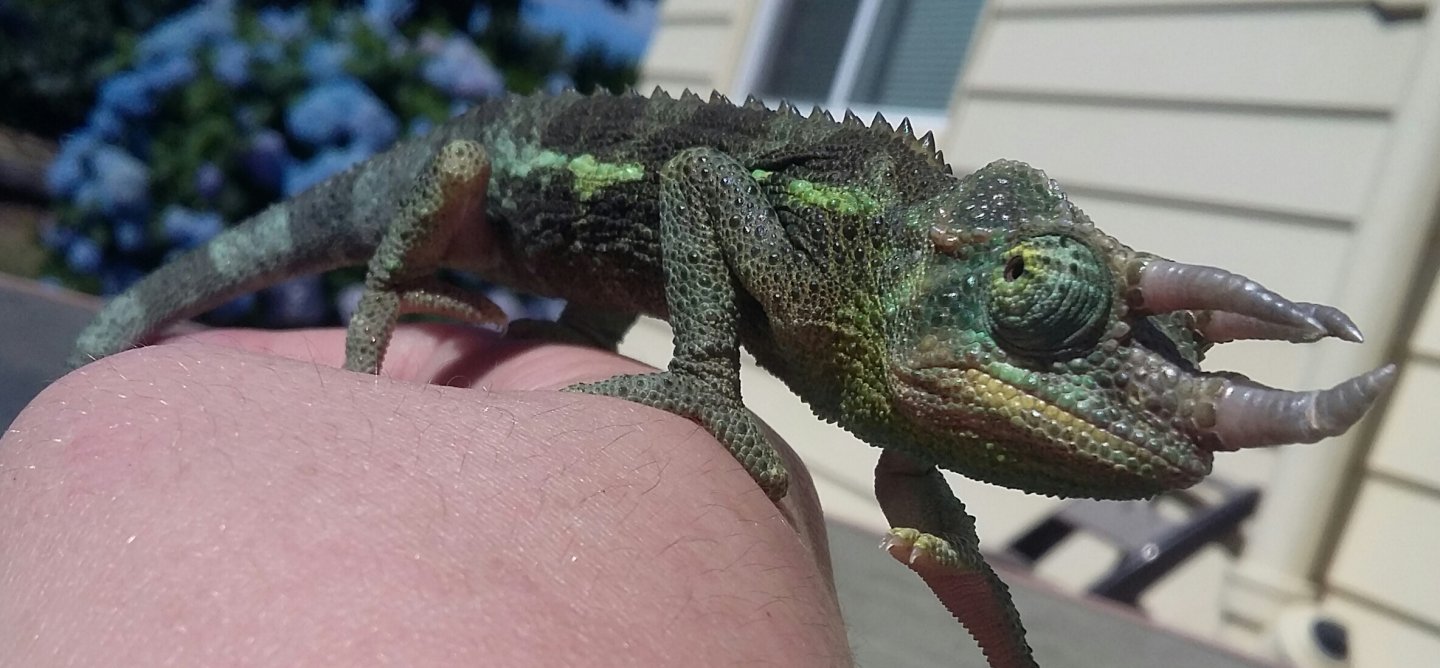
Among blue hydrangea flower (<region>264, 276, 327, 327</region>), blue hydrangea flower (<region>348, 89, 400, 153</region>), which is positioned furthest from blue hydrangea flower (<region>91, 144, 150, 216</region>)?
blue hydrangea flower (<region>348, 89, 400, 153</region>)

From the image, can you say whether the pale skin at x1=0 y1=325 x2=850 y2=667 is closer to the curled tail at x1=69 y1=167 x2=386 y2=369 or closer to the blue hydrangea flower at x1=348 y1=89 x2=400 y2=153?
the curled tail at x1=69 y1=167 x2=386 y2=369

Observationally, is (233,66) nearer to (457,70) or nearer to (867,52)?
(457,70)

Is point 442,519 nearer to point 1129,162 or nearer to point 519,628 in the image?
point 519,628

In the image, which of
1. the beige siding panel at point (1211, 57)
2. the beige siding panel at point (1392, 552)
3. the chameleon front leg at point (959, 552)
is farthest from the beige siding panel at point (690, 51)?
the chameleon front leg at point (959, 552)

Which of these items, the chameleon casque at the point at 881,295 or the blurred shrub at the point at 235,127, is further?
the blurred shrub at the point at 235,127

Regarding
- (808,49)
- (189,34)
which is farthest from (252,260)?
(808,49)

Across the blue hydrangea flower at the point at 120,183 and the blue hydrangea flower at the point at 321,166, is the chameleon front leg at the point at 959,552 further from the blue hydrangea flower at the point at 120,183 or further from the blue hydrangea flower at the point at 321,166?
the blue hydrangea flower at the point at 120,183
